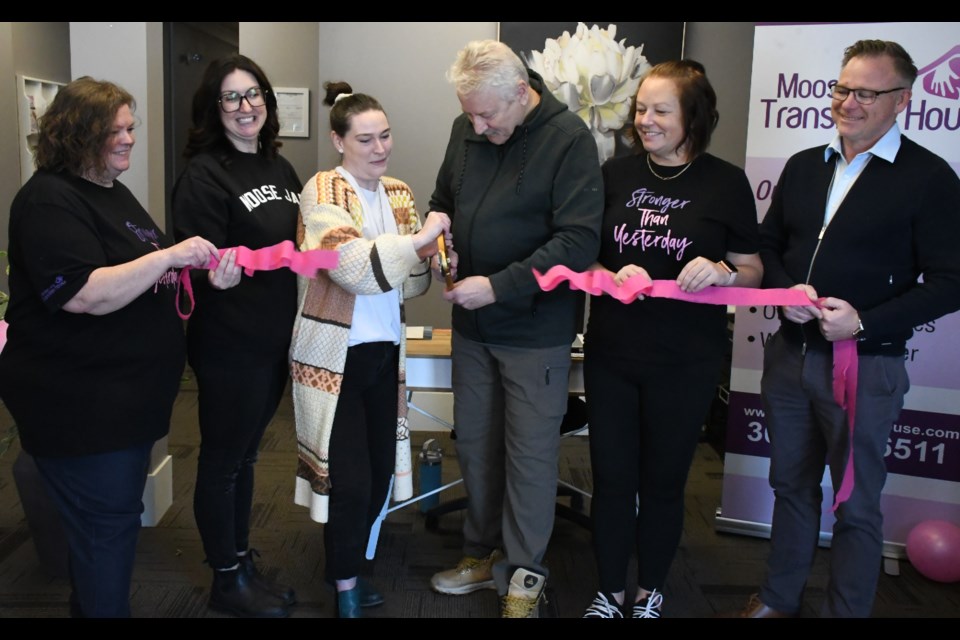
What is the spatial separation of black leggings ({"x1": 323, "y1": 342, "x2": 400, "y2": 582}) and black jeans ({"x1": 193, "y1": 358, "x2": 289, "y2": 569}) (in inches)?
10.0

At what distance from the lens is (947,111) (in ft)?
9.79

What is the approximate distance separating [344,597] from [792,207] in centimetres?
185

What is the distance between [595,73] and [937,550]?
10.5 feet

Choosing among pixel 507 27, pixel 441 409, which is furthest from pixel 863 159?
pixel 507 27

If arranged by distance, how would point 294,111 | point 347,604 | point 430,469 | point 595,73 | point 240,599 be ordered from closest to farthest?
point 347,604
point 240,599
point 430,469
point 595,73
point 294,111

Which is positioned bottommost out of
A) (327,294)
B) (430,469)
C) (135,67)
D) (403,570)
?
(403,570)

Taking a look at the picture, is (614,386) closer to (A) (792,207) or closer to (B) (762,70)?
(A) (792,207)

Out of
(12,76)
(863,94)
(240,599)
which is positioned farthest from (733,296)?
(12,76)

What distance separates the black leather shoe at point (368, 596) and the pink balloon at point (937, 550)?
6.65ft

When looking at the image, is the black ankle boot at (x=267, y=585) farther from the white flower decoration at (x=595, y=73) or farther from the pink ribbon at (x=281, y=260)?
the white flower decoration at (x=595, y=73)

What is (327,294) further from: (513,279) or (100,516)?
(100,516)

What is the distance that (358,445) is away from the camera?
2443 millimetres

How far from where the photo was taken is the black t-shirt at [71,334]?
71.7 inches

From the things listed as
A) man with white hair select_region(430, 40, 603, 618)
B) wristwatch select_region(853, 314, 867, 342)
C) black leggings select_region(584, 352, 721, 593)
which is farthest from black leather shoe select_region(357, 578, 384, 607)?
wristwatch select_region(853, 314, 867, 342)
